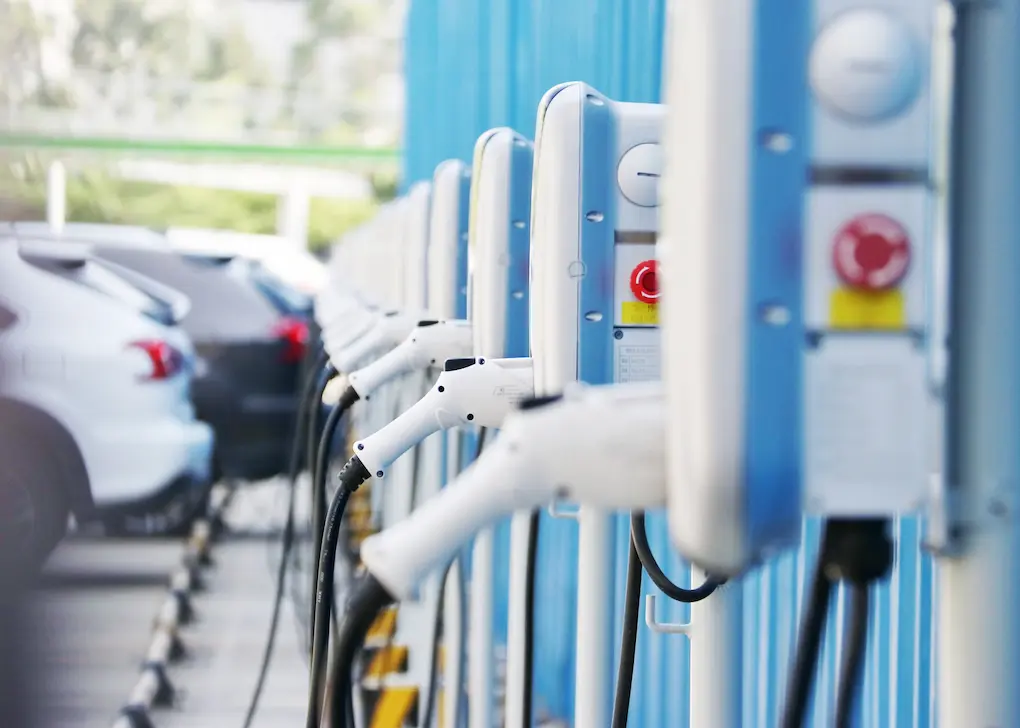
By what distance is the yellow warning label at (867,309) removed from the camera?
1067 millimetres

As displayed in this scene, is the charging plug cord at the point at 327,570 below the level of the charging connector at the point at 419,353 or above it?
below

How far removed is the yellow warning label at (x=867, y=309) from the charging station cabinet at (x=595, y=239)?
689mm

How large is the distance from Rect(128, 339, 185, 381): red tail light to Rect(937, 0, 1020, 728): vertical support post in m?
5.07

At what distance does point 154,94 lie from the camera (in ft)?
72.0

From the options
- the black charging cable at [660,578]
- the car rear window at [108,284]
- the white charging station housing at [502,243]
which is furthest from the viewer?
the car rear window at [108,284]

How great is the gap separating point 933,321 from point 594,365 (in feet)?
2.31

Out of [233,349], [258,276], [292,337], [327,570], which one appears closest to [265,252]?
[258,276]

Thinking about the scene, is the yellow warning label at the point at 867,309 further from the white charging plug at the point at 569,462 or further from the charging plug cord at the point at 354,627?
the charging plug cord at the point at 354,627

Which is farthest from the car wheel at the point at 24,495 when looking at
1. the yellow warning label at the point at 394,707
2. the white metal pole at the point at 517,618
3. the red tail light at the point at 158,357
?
the white metal pole at the point at 517,618

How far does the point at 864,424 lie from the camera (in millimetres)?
1074

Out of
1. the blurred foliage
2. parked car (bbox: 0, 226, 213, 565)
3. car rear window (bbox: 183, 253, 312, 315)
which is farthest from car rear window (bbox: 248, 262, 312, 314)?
the blurred foliage

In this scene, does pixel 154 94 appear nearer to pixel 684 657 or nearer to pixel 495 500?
pixel 684 657

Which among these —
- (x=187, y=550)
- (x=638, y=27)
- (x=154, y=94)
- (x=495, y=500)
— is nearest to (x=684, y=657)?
(x=638, y=27)

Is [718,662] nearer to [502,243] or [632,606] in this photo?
[632,606]
